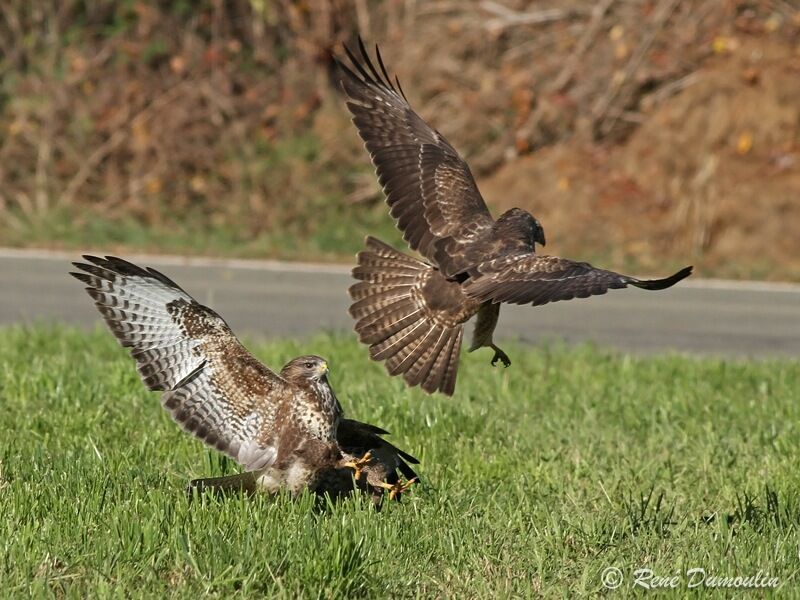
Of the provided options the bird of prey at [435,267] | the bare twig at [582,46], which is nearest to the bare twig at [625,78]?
the bare twig at [582,46]

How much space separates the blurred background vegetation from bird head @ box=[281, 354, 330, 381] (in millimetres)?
9595

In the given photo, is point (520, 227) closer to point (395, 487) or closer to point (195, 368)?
point (395, 487)

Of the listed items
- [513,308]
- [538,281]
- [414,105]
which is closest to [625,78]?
[414,105]

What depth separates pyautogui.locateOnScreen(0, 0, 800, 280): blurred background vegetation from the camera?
1580 centimetres

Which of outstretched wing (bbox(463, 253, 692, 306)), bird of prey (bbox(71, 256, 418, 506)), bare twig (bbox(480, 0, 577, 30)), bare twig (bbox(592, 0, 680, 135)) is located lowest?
bird of prey (bbox(71, 256, 418, 506))

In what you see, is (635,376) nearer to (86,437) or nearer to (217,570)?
(86,437)

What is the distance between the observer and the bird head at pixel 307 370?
5172 mm

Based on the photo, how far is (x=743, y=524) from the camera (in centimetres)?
512

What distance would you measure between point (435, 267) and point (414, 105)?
11393 millimetres

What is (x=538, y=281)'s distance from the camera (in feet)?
18.1

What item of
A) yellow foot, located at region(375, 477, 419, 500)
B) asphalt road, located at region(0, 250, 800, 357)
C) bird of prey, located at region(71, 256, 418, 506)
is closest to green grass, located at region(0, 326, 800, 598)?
yellow foot, located at region(375, 477, 419, 500)

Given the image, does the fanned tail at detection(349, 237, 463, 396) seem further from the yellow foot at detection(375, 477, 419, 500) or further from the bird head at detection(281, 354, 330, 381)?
the bird head at detection(281, 354, 330, 381)

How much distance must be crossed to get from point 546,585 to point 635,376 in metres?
4.15

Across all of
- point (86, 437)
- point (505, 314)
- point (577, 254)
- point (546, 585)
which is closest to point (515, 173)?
point (577, 254)
